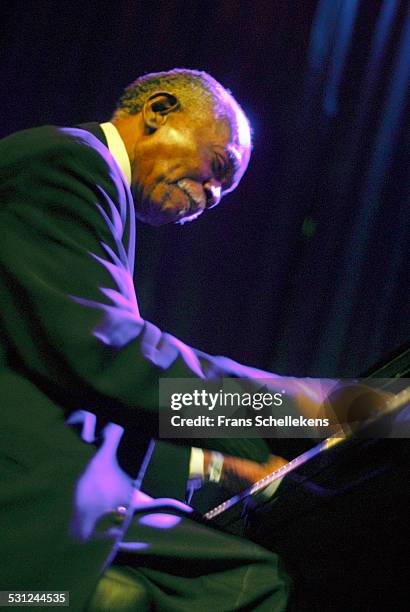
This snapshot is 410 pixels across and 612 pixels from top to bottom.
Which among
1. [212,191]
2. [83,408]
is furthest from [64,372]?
[212,191]

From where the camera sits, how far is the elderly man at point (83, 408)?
852 mm

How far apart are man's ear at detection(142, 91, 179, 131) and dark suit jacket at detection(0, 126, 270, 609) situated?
0.58 m

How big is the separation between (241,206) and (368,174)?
707mm

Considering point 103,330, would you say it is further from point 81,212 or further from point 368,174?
point 368,174

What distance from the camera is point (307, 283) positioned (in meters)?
2.81

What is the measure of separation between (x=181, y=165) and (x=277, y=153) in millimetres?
1363

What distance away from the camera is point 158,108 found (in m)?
1.58

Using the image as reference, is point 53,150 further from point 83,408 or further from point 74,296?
point 83,408

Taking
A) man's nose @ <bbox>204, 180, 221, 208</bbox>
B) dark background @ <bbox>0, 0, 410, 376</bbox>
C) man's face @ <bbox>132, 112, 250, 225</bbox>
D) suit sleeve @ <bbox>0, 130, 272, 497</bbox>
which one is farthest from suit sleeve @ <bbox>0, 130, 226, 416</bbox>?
dark background @ <bbox>0, 0, 410, 376</bbox>

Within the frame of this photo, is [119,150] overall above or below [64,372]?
above

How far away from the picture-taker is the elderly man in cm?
85

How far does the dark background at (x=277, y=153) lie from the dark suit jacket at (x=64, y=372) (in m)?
1.44

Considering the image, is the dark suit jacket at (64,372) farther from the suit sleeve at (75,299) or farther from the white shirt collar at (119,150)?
the white shirt collar at (119,150)

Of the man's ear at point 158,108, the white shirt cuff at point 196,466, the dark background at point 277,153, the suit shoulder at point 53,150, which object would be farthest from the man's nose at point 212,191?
the dark background at point 277,153
